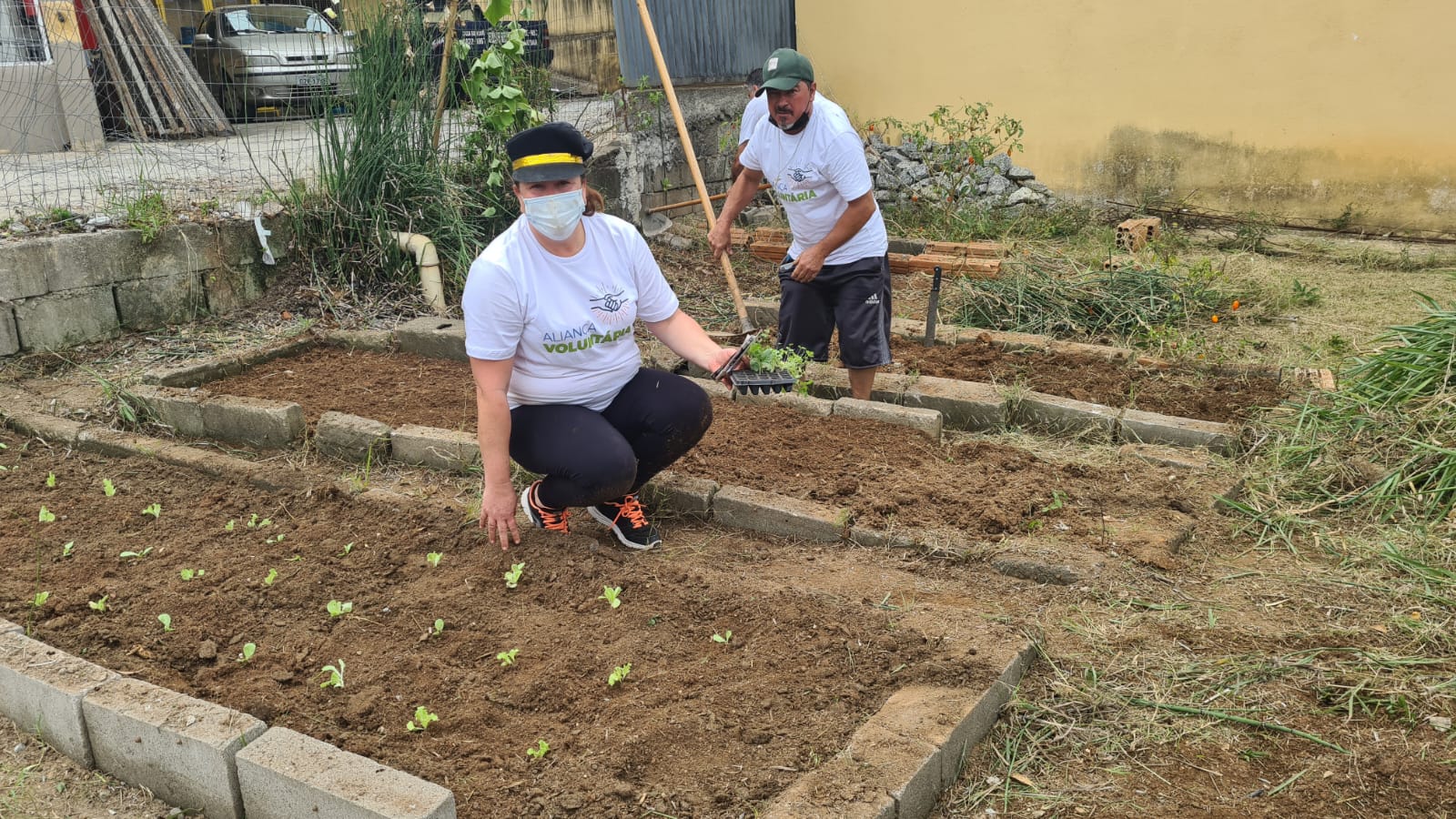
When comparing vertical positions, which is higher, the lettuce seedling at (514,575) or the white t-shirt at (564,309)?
the white t-shirt at (564,309)

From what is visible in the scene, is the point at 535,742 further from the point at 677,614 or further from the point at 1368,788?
the point at 1368,788

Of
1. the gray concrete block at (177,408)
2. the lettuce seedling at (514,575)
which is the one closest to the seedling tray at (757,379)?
the lettuce seedling at (514,575)

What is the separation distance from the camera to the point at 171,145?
731 centimetres

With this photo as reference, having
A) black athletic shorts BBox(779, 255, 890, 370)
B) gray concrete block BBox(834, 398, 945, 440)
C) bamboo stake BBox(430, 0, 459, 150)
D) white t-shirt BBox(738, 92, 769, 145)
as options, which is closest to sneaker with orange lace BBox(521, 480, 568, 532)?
gray concrete block BBox(834, 398, 945, 440)

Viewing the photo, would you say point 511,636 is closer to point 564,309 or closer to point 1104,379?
point 564,309

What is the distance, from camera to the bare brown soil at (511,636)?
2.56 m

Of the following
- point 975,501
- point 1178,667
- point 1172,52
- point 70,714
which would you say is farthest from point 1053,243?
point 70,714

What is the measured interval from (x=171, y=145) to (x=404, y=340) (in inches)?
113

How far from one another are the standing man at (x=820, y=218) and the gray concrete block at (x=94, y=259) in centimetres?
315

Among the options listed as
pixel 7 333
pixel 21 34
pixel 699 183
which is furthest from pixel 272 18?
pixel 699 183

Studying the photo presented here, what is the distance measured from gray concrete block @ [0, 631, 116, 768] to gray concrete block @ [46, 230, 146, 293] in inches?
126

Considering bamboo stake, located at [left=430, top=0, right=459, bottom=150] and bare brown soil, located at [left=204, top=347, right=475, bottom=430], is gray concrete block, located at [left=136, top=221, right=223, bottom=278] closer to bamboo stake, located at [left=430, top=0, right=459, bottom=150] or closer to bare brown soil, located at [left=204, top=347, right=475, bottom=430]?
bare brown soil, located at [left=204, top=347, right=475, bottom=430]

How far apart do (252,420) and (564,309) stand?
6.45ft

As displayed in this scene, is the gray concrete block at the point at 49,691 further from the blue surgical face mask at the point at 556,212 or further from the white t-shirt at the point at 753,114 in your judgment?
the white t-shirt at the point at 753,114
